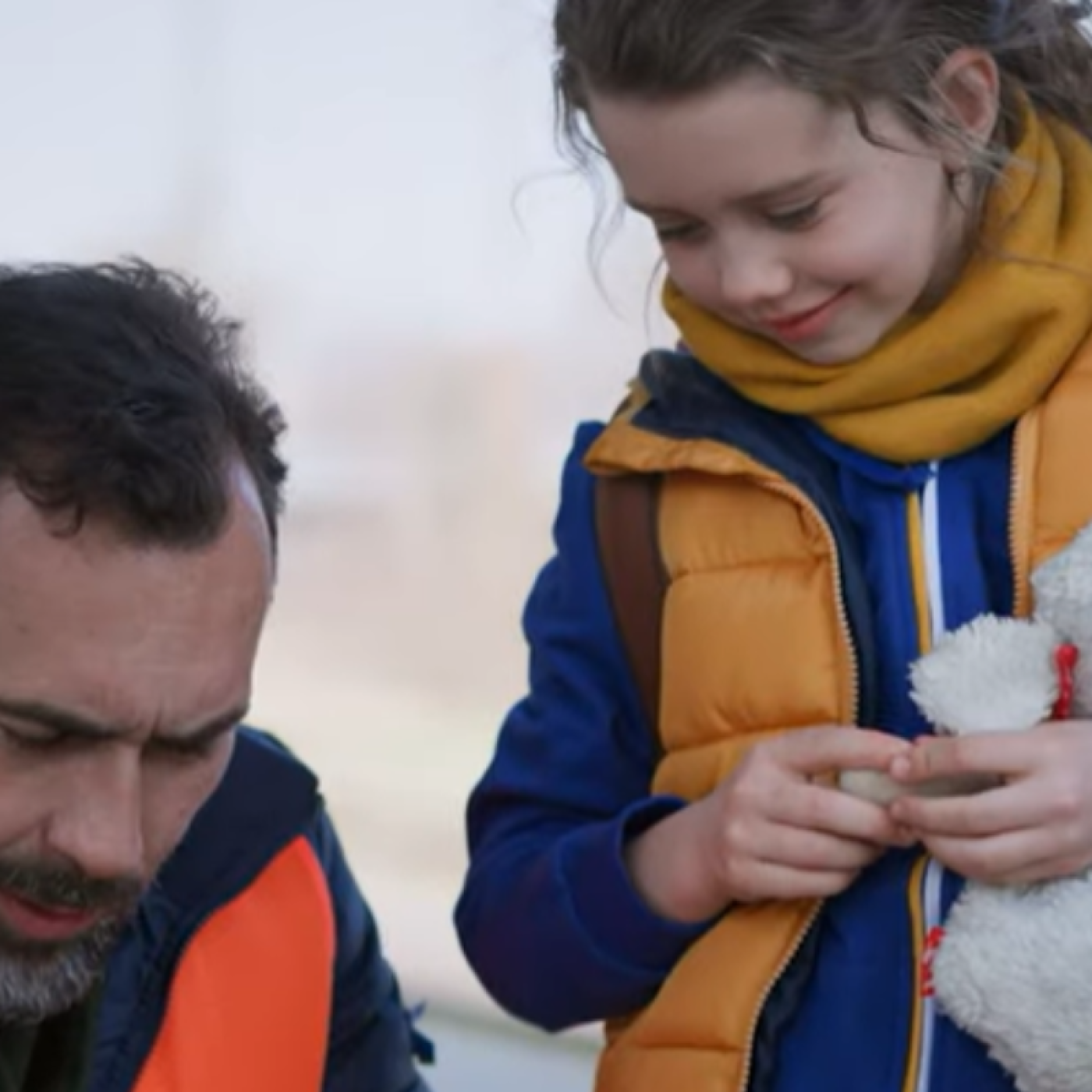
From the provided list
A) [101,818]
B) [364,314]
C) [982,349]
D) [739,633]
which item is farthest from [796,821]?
[364,314]

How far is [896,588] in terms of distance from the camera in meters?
1.62

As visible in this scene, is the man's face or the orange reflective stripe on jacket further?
the orange reflective stripe on jacket

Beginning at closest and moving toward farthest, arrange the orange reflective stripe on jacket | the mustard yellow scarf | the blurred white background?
the mustard yellow scarf
the orange reflective stripe on jacket
the blurred white background

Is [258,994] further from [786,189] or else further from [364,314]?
[364,314]

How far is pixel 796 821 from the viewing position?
1578 millimetres

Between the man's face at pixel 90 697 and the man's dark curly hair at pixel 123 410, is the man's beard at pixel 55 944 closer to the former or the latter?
the man's face at pixel 90 697

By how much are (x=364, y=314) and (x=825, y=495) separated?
7.98ft

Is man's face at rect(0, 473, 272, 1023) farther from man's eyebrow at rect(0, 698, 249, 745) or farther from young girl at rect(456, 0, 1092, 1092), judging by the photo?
young girl at rect(456, 0, 1092, 1092)

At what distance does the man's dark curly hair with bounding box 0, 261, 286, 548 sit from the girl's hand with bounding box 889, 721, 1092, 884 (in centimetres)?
48

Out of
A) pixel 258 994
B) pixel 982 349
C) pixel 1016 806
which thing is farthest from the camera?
pixel 258 994

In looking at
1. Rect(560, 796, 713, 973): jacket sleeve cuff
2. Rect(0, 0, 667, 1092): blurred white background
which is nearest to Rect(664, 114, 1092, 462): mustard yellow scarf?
Rect(560, 796, 713, 973): jacket sleeve cuff

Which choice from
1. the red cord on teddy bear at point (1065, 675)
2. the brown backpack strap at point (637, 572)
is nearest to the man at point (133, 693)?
the brown backpack strap at point (637, 572)

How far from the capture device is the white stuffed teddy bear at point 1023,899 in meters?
1.51

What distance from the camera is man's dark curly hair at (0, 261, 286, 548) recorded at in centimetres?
158
